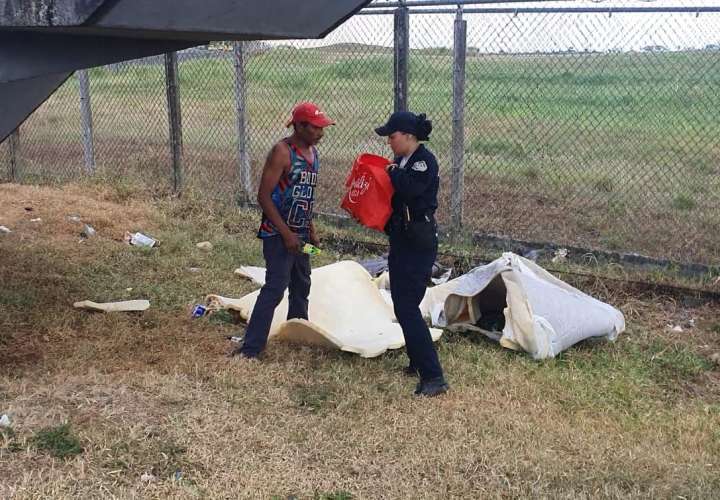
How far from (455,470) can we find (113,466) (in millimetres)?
1600

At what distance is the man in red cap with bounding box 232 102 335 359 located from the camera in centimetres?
477

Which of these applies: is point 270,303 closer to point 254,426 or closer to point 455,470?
point 254,426

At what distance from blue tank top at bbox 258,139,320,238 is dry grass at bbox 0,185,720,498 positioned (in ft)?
2.82

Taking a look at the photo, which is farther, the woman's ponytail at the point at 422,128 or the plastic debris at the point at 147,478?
the woman's ponytail at the point at 422,128

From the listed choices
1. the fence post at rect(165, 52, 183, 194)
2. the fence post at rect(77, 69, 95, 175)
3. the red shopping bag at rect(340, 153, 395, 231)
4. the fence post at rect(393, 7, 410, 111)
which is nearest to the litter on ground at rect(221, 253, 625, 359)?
the red shopping bag at rect(340, 153, 395, 231)

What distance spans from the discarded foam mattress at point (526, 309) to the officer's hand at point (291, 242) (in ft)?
4.35

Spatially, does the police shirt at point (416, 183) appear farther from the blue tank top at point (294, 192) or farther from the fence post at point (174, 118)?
Answer: the fence post at point (174, 118)

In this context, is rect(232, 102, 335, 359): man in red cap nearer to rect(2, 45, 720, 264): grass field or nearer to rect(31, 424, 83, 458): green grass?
rect(31, 424, 83, 458): green grass

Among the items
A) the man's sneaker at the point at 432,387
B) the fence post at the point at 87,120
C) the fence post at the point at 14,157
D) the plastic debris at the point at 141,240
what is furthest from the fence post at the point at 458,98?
the fence post at the point at 14,157

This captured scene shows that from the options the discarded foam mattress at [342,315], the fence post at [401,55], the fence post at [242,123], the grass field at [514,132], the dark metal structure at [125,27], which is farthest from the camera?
the fence post at [242,123]

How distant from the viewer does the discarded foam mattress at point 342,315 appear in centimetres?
513

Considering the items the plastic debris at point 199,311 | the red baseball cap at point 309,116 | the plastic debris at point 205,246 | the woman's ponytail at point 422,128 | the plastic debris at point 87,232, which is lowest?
the plastic debris at point 199,311

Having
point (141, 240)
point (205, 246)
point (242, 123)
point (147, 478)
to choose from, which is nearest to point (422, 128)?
point (147, 478)

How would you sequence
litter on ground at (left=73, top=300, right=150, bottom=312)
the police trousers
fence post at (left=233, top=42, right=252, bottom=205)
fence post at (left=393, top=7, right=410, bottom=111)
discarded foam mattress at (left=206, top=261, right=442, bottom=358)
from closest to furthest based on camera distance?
the police trousers < discarded foam mattress at (left=206, top=261, right=442, bottom=358) < litter on ground at (left=73, top=300, right=150, bottom=312) < fence post at (left=393, top=7, right=410, bottom=111) < fence post at (left=233, top=42, right=252, bottom=205)
